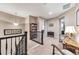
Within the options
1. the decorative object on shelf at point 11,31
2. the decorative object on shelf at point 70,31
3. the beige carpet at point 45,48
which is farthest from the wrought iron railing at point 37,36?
the decorative object on shelf at point 70,31

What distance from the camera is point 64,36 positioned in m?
1.84

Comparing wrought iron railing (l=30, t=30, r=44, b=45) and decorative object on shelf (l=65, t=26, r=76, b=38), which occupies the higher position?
decorative object on shelf (l=65, t=26, r=76, b=38)

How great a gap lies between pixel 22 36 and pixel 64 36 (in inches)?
28.3

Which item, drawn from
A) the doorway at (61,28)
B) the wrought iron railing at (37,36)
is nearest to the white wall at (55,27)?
the doorway at (61,28)

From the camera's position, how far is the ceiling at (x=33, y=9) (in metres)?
1.83

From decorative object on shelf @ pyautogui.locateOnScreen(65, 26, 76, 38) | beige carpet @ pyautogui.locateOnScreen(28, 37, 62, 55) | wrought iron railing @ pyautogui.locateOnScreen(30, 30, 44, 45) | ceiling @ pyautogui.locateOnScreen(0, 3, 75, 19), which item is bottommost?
beige carpet @ pyautogui.locateOnScreen(28, 37, 62, 55)

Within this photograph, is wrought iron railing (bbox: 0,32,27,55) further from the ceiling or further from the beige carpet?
the ceiling

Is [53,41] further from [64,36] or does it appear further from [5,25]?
[5,25]

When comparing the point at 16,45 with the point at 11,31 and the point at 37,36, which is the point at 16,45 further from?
the point at 37,36

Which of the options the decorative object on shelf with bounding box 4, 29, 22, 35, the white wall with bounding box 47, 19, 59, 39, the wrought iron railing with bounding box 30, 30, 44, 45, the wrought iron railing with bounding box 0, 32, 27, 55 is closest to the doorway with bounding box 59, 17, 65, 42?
the white wall with bounding box 47, 19, 59, 39

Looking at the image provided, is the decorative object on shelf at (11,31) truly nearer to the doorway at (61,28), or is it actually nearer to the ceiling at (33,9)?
the ceiling at (33,9)

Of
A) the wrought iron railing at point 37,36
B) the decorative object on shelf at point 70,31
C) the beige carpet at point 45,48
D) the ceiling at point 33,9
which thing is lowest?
the beige carpet at point 45,48

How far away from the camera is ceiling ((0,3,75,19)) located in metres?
1.83

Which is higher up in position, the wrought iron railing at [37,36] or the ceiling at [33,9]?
the ceiling at [33,9]
